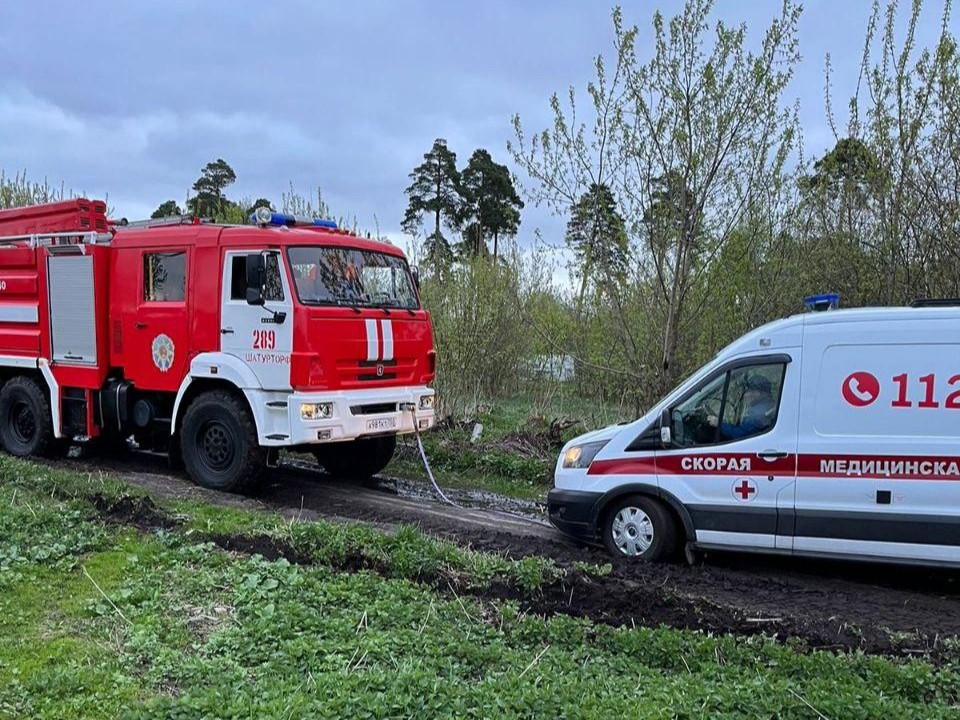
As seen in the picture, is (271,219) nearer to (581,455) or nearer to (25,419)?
(581,455)

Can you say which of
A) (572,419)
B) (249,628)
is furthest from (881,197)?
(249,628)

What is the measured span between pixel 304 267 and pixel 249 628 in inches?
194

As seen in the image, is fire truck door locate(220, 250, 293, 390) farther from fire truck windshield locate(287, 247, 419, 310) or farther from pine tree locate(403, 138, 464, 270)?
pine tree locate(403, 138, 464, 270)

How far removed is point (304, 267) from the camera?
8945 millimetres

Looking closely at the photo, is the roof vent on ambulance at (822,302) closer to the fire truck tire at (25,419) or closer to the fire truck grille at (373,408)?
→ the fire truck grille at (373,408)

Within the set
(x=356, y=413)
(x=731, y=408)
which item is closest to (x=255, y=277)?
(x=356, y=413)

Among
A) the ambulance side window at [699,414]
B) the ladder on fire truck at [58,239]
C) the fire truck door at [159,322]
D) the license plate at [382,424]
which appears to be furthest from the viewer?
the ladder on fire truck at [58,239]

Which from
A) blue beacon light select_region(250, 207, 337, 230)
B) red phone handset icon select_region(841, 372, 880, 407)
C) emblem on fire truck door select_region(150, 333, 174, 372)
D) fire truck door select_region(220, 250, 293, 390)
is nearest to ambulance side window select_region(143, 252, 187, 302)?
emblem on fire truck door select_region(150, 333, 174, 372)

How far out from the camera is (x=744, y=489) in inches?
253

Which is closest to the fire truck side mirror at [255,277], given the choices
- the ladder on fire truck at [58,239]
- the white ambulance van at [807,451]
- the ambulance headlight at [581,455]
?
the ladder on fire truck at [58,239]

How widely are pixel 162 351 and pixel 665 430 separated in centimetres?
612

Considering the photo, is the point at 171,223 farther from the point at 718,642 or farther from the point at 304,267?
the point at 718,642

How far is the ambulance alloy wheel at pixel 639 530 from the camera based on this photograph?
265 inches

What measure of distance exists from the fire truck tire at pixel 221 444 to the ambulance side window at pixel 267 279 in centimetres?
121
